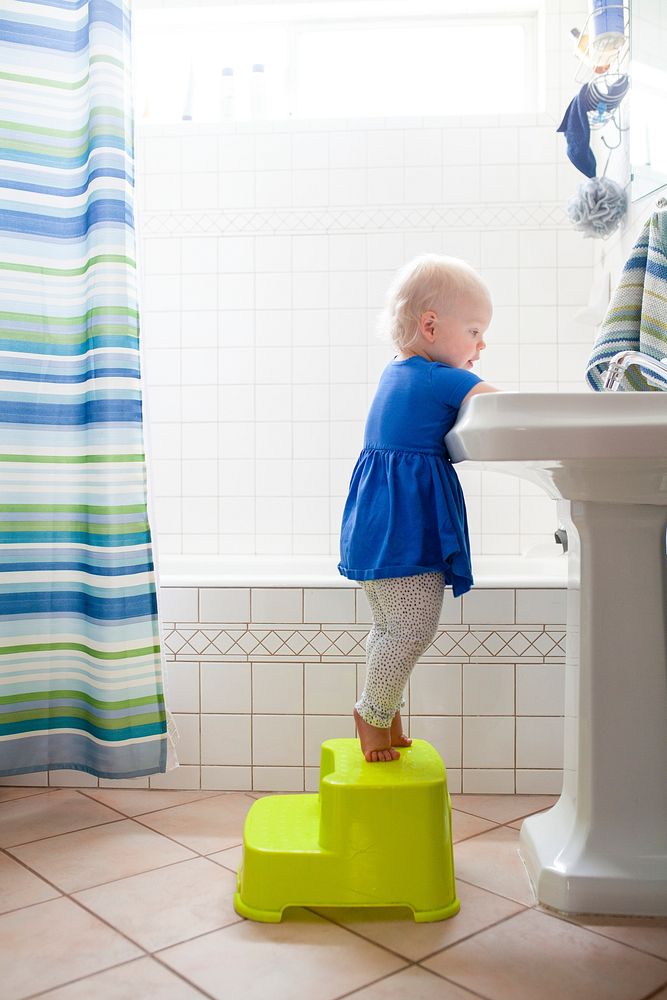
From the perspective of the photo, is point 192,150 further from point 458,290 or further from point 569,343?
point 458,290

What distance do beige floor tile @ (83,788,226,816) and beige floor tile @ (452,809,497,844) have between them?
1.75ft

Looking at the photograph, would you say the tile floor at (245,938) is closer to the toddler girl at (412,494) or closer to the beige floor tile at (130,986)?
the beige floor tile at (130,986)

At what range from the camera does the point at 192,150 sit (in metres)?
2.83

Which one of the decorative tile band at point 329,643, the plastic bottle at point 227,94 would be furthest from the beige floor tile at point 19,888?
the plastic bottle at point 227,94

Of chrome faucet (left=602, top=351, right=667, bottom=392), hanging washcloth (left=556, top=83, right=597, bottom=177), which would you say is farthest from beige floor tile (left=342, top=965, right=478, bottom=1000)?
hanging washcloth (left=556, top=83, right=597, bottom=177)

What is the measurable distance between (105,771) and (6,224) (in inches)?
43.4

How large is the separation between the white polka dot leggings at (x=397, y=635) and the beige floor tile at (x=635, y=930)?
0.43 m

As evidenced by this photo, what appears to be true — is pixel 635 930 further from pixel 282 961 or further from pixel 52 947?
pixel 52 947

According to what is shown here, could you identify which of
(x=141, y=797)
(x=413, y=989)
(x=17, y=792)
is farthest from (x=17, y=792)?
(x=413, y=989)

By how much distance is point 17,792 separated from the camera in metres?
1.88

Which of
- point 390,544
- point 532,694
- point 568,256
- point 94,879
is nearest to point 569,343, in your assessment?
point 568,256

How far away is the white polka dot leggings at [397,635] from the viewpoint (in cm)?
141

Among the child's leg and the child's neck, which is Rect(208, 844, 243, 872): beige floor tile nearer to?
the child's leg

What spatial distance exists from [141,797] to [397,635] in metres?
0.81
